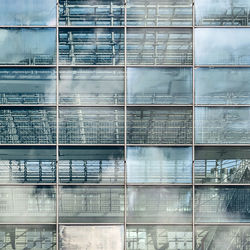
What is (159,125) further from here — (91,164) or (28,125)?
(28,125)

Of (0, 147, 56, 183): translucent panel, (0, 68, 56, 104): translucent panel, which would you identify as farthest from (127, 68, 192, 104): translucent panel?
(0, 147, 56, 183): translucent panel

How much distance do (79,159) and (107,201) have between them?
194 cm

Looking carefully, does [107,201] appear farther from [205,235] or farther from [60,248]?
[205,235]

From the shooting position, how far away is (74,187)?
12.7 meters

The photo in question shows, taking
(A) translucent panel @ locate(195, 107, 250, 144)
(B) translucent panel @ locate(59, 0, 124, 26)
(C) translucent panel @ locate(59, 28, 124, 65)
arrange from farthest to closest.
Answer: (B) translucent panel @ locate(59, 0, 124, 26) < (C) translucent panel @ locate(59, 28, 124, 65) < (A) translucent panel @ locate(195, 107, 250, 144)

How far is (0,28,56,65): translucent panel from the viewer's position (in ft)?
42.3

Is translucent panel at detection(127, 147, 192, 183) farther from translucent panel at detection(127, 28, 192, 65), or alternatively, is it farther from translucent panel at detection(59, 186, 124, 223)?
translucent panel at detection(127, 28, 192, 65)

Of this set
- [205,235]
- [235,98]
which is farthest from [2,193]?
Result: [235,98]

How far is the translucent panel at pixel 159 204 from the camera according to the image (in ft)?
41.4

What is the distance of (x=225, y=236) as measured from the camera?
41.3 ft

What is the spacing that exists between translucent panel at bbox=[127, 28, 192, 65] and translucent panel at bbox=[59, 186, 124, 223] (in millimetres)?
5155

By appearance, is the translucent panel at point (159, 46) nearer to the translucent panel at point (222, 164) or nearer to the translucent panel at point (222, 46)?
the translucent panel at point (222, 46)

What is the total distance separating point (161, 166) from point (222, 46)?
526 cm

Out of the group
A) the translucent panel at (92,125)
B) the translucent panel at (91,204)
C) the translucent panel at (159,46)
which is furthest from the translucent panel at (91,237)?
the translucent panel at (159,46)
